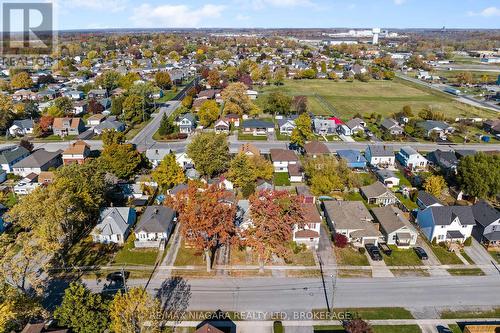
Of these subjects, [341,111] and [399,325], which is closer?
[399,325]

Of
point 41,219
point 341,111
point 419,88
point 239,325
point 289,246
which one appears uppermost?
point 419,88

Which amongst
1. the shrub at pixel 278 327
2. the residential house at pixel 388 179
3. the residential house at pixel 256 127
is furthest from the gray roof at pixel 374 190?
the residential house at pixel 256 127

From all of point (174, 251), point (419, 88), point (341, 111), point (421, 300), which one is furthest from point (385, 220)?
point (419, 88)

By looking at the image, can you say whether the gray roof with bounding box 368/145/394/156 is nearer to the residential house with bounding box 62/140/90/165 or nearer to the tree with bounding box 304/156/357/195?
the tree with bounding box 304/156/357/195

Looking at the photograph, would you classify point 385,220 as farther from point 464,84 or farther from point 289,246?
point 464,84

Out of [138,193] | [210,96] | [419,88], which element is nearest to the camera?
[138,193]

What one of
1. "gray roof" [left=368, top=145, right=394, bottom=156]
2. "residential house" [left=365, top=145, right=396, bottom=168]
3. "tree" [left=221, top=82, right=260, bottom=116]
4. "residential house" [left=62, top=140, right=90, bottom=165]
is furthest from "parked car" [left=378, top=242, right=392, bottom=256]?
"tree" [left=221, top=82, right=260, bottom=116]
